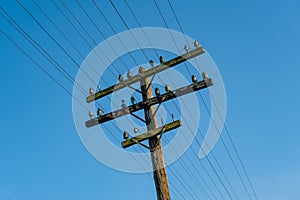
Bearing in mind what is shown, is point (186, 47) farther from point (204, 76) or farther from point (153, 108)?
point (153, 108)

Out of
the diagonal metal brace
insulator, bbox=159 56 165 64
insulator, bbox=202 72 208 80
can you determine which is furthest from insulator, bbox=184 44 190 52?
the diagonal metal brace

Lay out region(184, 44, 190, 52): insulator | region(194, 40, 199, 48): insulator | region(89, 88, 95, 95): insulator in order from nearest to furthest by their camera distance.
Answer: region(194, 40, 199, 48): insulator
region(184, 44, 190, 52): insulator
region(89, 88, 95, 95): insulator

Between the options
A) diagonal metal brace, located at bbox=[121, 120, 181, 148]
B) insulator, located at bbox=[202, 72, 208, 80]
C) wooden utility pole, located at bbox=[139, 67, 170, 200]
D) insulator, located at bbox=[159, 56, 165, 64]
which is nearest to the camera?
wooden utility pole, located at bbox=[139, 67, 170, 200]

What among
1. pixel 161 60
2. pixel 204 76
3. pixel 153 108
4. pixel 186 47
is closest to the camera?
pixel 204 76

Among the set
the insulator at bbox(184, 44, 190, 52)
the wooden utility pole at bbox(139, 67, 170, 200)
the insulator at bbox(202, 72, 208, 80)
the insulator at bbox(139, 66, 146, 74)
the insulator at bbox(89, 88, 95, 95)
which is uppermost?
the insulator at bbox(184, 44, 190, 52)

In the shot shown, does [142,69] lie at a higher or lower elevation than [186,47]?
lower

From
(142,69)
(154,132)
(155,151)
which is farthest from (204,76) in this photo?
(155,151)

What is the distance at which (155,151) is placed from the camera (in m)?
8.28

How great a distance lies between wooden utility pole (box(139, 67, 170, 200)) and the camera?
771 cm

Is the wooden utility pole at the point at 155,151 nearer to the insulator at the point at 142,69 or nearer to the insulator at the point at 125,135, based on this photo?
the insulator at the point at 142,69

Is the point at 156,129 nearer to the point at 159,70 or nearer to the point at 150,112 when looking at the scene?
the point at 150,112

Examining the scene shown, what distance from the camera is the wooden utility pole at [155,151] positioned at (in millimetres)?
7711

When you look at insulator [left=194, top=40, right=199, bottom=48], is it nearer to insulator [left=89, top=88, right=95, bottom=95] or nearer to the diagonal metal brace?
the diagonal metal brace

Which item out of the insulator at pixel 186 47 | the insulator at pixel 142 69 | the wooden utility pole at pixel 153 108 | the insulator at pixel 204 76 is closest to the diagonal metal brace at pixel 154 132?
the wooden utility pole at pixel 153 108
